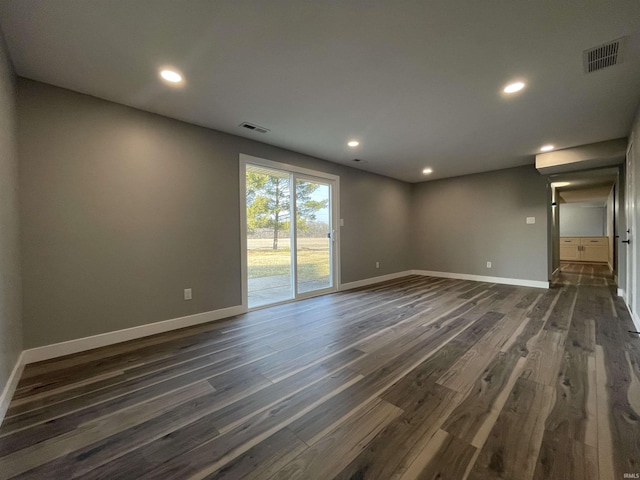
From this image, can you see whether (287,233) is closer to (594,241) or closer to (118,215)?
(118,215)

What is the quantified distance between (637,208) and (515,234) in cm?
271

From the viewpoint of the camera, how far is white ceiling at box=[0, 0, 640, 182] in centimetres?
154

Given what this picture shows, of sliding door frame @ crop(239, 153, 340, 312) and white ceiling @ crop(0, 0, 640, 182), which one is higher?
white ceiling @ crop(0, 0, 640, 182)

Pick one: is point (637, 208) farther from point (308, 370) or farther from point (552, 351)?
point (308, 370)

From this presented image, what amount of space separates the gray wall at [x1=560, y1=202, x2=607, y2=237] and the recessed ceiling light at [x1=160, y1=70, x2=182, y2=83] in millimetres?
12384

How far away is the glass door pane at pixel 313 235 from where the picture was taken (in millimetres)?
4223

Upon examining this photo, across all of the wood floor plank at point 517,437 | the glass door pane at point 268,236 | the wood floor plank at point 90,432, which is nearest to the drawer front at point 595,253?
the wood floor plank at point 517,437

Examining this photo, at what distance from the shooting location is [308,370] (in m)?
1.97

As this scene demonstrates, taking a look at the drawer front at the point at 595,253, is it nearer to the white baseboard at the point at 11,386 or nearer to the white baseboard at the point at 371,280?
the white baseboard at the point at 371,280

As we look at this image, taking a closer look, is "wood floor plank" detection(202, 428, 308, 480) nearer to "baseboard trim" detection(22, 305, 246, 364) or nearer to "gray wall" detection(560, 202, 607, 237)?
"baseboard trim" detection(22, 305, 246, 364)

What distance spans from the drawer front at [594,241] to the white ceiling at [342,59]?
7.24 m

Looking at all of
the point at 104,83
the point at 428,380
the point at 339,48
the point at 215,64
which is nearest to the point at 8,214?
the point at 104,83

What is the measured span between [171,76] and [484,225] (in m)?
6.11

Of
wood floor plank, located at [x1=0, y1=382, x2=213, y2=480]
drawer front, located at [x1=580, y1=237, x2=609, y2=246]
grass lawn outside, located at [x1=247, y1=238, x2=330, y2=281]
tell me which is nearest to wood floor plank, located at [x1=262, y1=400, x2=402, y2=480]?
wood floor plank, located at [x1=0, y1=382, x2=213, y2=480]
